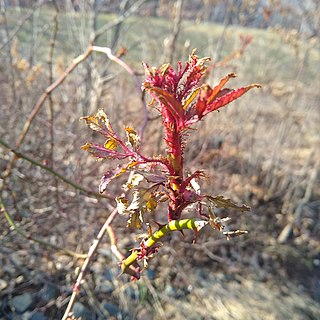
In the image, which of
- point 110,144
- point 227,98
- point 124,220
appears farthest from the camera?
point 124,220

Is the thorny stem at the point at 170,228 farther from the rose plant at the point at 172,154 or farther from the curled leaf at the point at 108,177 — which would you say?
the curled leaf at the point at 108,177

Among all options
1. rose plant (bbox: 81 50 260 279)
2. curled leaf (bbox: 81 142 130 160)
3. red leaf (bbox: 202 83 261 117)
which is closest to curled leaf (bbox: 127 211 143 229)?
rose plant (bbox: 81 50 260 279)

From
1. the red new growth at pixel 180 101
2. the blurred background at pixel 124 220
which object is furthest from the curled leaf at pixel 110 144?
the blurred background at pixel 124 220

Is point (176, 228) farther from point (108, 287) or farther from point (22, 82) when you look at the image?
point (22, 82)

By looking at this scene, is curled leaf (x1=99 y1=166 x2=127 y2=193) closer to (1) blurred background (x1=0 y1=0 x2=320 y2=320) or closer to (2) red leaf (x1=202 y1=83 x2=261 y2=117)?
(2) red leaf (x1=202 y1=83 x2=261 y2=117)

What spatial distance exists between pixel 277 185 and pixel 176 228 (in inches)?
172

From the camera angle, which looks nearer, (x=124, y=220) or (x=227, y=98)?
(x=227, y=98)

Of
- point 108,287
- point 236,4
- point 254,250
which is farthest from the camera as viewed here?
point 236,4

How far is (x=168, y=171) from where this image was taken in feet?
2.46

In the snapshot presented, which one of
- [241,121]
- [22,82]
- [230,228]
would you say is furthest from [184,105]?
[241,121]

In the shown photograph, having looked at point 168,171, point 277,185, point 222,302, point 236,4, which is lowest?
point 222,302

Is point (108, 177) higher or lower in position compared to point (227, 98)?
lower

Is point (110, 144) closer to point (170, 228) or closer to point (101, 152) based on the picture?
point (101, 152)

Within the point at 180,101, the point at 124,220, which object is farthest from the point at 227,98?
the point at 124,220
